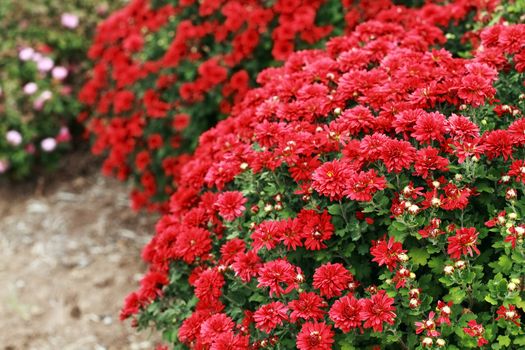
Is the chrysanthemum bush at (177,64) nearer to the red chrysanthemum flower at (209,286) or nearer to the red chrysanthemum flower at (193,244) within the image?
the red chrysanthemum flower at (193,244)

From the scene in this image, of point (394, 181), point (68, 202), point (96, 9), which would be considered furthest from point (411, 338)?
point (96, 9)

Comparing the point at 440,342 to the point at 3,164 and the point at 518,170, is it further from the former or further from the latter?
the point at 3,164

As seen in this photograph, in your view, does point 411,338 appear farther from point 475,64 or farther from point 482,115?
point 475,64

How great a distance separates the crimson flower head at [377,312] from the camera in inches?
80.0

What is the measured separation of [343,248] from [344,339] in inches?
13.2

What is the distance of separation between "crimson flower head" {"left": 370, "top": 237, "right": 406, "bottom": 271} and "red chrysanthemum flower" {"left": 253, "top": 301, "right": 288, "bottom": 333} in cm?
36

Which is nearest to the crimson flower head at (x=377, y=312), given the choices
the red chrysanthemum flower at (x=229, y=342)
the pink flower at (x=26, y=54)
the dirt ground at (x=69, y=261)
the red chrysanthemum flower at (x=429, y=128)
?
the red chrysanthemum flower at (x=229, y=342)

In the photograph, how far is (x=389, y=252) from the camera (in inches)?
85.3

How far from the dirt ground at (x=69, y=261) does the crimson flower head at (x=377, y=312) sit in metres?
1.99

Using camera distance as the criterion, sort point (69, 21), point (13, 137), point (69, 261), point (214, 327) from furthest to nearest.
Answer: point (69, 21) → point (13, 137) → point (69, 261) → point (214, 327)

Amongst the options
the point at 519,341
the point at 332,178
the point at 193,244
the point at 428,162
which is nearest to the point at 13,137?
the point at 193,244

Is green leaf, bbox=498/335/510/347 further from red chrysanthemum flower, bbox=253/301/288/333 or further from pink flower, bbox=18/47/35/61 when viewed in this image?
pink flower, bbox=18/47/35/61

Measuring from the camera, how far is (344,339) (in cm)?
221

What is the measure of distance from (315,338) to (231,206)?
625 mm
